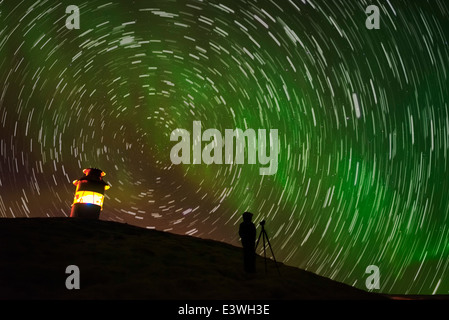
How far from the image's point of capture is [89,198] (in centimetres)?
2147

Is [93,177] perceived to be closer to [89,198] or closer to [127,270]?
[89,198]

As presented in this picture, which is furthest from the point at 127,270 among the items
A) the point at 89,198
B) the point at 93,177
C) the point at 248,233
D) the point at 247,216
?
the point at 93,177

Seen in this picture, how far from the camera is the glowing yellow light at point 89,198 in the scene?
2142cm

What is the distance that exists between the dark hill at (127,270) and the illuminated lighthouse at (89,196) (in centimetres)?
676

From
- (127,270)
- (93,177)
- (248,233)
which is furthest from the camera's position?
(93,177)

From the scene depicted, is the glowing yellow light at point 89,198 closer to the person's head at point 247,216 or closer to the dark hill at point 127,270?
the dark hill at point 127,270

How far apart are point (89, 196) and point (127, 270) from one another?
14.0 meters

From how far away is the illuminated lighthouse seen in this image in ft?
69.0

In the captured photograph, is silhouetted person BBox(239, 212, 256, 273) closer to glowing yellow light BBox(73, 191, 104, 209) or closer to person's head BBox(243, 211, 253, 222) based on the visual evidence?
person's head BBox(243, 211, 253, 222)

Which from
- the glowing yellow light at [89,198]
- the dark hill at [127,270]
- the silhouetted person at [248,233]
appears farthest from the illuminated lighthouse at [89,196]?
the silhouetted person at [248,233]

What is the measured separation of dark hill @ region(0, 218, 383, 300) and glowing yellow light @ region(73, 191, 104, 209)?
7104 mm

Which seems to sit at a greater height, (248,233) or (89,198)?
(89,198)

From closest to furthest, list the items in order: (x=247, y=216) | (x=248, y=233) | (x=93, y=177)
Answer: (x=248, y=233)
(x=247, y=216)
(x=93, y=177)
